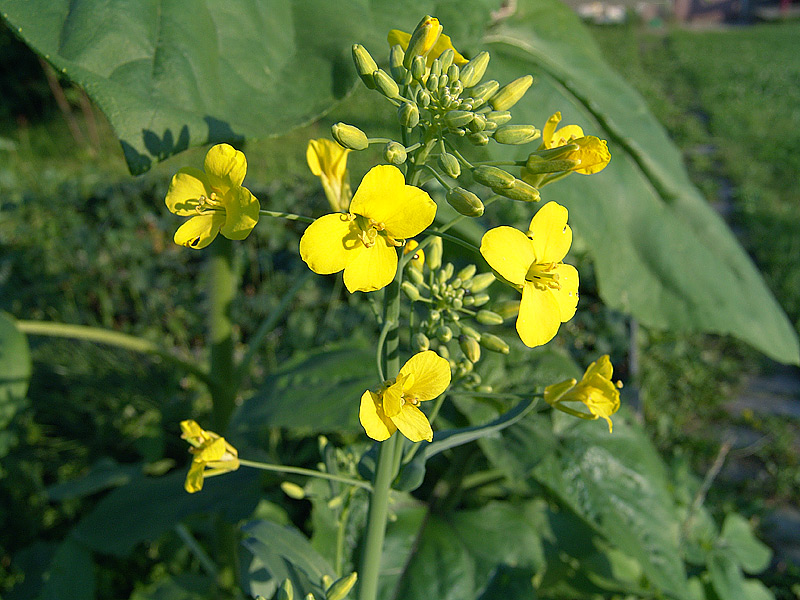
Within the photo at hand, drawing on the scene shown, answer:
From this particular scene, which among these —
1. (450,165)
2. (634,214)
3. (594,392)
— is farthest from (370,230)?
(634,214)

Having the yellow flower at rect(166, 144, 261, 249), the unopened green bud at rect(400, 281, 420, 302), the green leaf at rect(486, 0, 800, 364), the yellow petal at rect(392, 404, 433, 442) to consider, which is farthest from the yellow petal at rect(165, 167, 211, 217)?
the green leaf at rect(486, 0, 800, 364)

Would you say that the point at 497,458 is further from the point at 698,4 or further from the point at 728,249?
the point at 698,4

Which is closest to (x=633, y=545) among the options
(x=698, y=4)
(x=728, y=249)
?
(x=728, y=249)

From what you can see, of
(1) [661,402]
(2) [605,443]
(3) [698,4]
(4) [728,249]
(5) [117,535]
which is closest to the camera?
(5) [117,535]

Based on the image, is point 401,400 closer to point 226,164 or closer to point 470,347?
point 470,347

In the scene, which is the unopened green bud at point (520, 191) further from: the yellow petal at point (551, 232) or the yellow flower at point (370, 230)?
the yellow flower at point (370, 230)

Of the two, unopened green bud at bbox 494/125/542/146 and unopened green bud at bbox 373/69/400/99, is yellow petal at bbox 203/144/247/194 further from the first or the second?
unopened green bud at bbox 494/125/542/146

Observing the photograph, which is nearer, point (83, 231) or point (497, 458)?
point (497, 458)
